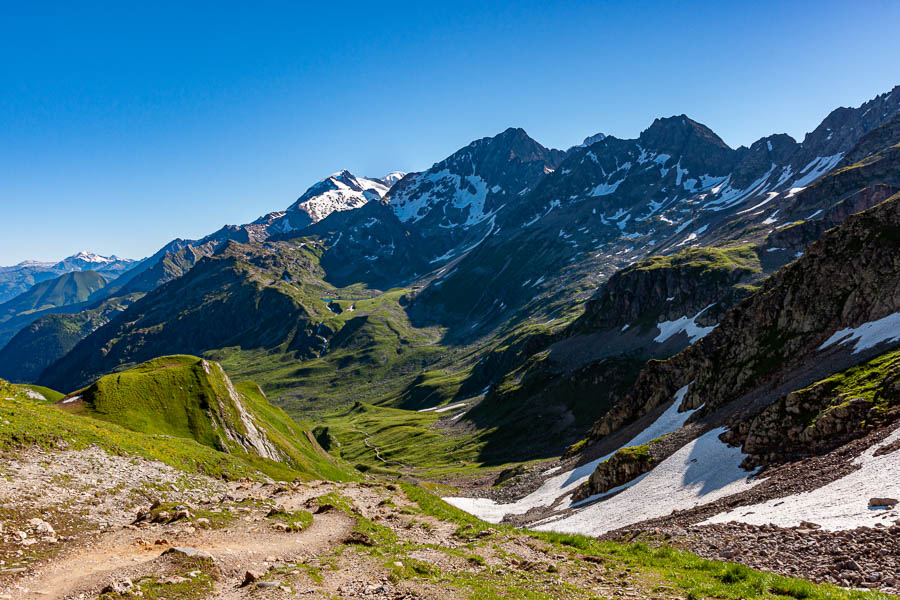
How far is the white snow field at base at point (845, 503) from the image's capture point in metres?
24.6

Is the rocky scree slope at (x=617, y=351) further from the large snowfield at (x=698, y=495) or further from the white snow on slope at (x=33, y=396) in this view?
the white snow on slope at (x=33, y=396)

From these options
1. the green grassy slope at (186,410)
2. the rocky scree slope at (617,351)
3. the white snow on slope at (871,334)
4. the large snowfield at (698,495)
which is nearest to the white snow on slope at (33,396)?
the green grassy slope at (186,410)

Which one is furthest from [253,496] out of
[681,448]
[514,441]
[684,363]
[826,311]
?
[514,441]

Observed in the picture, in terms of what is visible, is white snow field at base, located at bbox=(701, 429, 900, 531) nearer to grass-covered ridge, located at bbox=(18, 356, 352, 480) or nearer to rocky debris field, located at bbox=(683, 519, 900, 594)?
rocky debris field, located at bbox=(683, 519, 900, 594)

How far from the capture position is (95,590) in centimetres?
1647

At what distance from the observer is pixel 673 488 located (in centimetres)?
4709

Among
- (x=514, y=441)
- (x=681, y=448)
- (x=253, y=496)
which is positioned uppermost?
(x=253, y=496)

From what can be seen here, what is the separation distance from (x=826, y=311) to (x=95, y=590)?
3138 inches

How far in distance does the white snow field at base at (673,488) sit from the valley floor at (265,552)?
12691 mm

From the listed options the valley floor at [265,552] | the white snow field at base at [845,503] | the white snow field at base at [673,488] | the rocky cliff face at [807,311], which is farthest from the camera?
the rocky cliff face at [807,311]

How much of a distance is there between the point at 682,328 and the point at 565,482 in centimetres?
10446

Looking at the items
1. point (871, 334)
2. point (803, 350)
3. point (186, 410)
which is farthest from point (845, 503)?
point (186, 410)

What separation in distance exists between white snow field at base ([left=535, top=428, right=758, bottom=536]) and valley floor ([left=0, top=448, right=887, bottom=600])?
12.7m

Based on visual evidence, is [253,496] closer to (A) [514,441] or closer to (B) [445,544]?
(B) [445,544]
